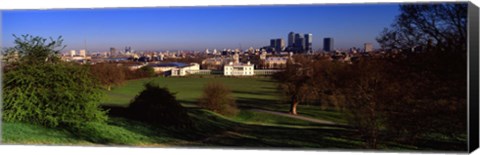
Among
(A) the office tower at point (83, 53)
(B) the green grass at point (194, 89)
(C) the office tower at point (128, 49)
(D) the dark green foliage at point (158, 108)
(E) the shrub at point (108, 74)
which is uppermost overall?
(C) the office tower at point (128, 49)

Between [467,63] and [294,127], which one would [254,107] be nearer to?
[294,127]

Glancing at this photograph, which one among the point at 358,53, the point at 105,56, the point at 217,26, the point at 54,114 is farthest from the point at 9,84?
the point at 358,53

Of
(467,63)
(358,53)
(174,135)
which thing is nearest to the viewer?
(467,63)

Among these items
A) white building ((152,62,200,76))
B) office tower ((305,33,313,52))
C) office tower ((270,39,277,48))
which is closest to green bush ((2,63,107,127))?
white building ((152,62,200,76))

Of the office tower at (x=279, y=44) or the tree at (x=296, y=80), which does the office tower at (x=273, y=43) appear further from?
the tree at (x=296, y=80)

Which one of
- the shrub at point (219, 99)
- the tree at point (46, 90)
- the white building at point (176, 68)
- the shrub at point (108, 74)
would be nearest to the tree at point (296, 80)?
the shrub at point (219, 99)

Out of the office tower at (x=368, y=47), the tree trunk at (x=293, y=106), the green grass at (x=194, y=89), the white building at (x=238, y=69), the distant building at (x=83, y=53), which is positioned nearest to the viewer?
the office tower at (x=368, y=47)

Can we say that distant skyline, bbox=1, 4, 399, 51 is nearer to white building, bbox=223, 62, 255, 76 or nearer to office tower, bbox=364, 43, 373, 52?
office tower, bbox=364, 43, 373, 52
